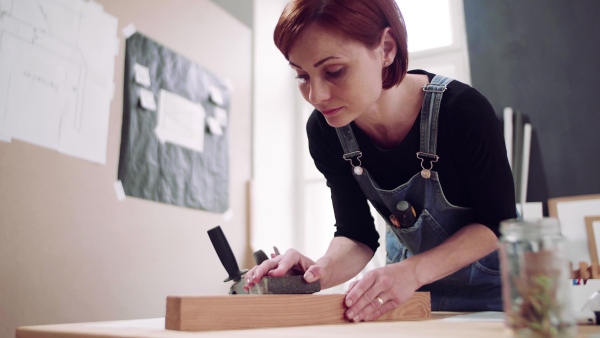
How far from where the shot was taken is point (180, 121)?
2.00 m

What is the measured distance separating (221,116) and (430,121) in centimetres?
138

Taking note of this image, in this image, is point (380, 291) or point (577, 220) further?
point (577, 220)

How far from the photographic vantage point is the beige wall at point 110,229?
1376mm

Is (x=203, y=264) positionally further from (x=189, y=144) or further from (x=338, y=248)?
(x=338, y=248)

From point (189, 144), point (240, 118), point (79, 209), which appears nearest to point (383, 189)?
point (79, 209)

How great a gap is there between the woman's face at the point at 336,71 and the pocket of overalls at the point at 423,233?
13.3 inches

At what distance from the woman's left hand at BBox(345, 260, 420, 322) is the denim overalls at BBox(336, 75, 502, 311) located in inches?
9.9

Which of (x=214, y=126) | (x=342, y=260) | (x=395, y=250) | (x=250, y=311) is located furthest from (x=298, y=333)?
(x=214, y=126)

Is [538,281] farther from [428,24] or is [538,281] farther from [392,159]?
[428,24]

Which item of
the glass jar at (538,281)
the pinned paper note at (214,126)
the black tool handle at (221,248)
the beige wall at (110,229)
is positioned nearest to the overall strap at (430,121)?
the black tool handle at (221,248)

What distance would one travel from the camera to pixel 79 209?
1549 mm

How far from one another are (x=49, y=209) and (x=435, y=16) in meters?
2.28

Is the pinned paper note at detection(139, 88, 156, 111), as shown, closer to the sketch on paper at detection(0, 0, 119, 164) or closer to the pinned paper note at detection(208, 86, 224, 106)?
the sketch on paper at detection(0, 0, 119, 164)

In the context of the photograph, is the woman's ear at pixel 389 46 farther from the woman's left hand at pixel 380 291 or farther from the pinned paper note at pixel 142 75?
the pinned paper note at pixel 142 75
